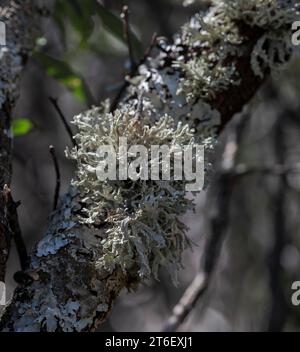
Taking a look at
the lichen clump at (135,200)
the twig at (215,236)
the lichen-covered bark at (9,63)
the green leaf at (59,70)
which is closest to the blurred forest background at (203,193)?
the twig at (215,236)

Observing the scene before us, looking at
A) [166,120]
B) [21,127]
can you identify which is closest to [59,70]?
[21,127]

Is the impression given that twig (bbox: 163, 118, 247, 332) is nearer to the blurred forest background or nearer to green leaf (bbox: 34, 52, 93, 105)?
the blurred forest background

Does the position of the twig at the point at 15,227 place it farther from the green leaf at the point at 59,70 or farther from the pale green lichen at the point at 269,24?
the green leaf at the point at 59,70

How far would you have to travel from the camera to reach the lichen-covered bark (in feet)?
3.71

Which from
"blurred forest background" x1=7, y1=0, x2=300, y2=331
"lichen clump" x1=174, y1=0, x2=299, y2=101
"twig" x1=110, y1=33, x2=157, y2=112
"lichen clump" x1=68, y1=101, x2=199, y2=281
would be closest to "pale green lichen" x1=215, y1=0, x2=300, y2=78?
"lichen clump" x1=174, y1=0, x2=299, y2=101

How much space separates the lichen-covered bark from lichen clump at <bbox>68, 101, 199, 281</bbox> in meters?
0.11

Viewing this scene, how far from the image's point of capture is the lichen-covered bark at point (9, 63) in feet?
3.71

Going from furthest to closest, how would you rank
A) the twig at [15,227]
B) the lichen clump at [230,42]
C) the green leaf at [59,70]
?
the green leaf at [59,70]
the lichen clump at [230,42]
the twig at [15,227]

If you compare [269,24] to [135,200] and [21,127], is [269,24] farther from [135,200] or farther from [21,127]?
[21,127]

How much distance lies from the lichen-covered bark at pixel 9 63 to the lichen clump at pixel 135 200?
0.38 ft

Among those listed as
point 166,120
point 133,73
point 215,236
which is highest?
point 133,73

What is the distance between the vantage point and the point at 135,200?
1.12m

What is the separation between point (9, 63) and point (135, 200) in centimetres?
42
